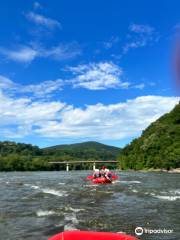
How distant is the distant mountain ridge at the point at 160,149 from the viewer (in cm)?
15412

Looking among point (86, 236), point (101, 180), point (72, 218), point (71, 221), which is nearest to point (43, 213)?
point (72, 218)

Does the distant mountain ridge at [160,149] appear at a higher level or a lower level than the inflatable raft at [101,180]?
higher

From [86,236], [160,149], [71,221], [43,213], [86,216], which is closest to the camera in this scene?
[86,236]

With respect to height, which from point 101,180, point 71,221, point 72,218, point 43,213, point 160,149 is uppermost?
point 160,149

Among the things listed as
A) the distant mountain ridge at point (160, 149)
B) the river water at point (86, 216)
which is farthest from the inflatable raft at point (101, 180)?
the distant mountain ridge at point (160, 149)

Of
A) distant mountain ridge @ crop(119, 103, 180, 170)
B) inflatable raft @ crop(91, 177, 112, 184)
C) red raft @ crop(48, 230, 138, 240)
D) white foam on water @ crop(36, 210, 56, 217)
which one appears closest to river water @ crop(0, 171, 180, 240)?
white foam on water @ crop(36, 210, 56, 217)

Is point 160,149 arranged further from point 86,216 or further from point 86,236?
point 86,236

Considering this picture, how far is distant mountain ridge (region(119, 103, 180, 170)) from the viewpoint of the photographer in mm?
A: 154125

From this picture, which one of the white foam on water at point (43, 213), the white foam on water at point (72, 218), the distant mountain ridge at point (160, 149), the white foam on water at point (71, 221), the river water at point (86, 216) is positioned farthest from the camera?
the distant mountain ridge at point (160, 149)

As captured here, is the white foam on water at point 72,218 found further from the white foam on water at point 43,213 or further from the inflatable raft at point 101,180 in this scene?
the inflatable raft at point 101,180

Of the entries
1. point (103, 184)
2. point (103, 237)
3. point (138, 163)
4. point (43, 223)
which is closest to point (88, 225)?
point (43, 223)

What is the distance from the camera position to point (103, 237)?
12.2 meters

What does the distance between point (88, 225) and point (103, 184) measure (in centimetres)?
3326

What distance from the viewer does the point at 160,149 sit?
16300cm
